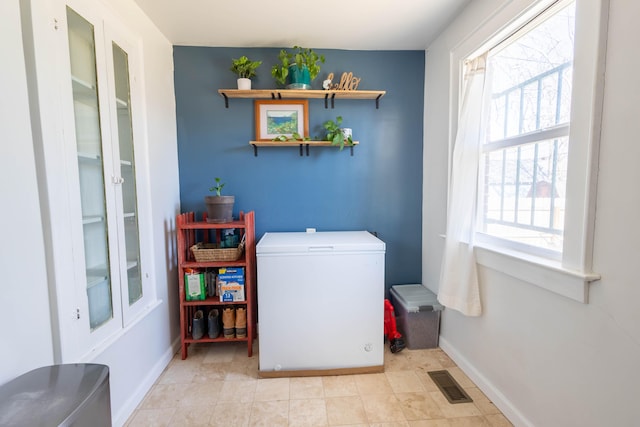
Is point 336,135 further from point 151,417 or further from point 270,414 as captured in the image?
point 151,417

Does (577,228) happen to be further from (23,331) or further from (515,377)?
(23,331)

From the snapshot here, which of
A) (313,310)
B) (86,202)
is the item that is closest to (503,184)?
(313,310)

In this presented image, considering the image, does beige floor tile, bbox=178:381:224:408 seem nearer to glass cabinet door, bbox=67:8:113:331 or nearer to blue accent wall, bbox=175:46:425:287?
glass cabinet door, bbox=67:8:113:331

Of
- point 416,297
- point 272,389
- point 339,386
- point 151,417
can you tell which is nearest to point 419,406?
point 339,386

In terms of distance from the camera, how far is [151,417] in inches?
56.1

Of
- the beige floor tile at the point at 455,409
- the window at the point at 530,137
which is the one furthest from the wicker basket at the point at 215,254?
the window at the point at 530,137

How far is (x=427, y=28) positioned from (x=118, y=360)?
2.86m

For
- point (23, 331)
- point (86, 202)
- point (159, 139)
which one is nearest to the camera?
point (23, 331)

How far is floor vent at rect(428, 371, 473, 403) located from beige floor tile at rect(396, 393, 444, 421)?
0.12 metres

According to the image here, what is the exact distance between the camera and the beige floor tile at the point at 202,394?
1522 mm

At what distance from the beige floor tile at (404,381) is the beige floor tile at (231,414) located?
888mm

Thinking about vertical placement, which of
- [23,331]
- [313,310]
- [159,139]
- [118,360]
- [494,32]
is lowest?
[118,360]

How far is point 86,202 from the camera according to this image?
48.4 inches

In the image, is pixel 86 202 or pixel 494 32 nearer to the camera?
pixel 86 202
